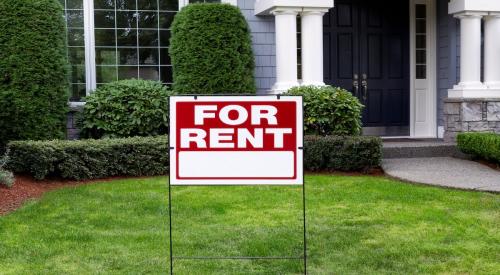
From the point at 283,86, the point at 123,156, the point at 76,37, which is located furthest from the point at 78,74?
the point at 283,86

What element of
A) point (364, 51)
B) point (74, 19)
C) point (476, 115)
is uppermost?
point (74, 19)

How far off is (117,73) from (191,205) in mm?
4245

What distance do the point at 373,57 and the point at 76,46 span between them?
4795 millimetres

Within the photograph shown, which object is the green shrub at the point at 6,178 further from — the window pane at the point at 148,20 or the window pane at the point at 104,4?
the window pane at the point at 148,20

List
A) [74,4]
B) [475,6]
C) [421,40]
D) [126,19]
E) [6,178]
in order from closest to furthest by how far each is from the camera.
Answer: [6,178] → [74,4] → [475,6] → [126,19] → [421,40]

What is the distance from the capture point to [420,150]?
32.5ft

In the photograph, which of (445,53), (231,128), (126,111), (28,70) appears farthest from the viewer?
(445,53)

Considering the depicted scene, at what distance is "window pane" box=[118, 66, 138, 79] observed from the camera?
1034 centimetres

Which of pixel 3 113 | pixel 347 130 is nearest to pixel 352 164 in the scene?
pixel 347 130

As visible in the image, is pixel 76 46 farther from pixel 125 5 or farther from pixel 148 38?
pixel 148 38

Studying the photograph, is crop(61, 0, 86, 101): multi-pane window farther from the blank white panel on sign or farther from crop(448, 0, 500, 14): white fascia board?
the blank white panel on sign

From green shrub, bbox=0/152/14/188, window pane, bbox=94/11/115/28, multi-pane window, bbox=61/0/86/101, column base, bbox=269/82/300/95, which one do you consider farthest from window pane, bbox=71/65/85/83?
column base, bbox=269/82/300/95

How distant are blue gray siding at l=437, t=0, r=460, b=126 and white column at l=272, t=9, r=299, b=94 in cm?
A: 285

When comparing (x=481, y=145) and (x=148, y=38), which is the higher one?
(x=148, y=38)
